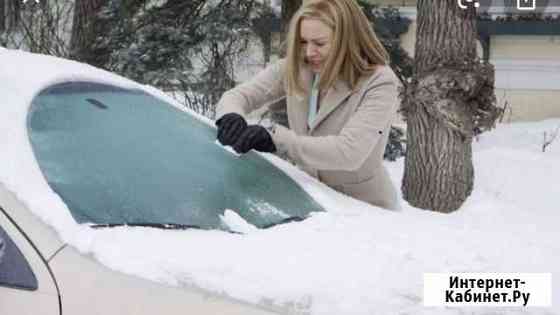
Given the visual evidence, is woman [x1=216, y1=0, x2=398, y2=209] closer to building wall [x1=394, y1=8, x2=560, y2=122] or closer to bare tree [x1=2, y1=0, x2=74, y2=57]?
bare tree [x1=2, y1=0, x2=74, y2=57]

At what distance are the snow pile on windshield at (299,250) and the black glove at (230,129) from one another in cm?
31

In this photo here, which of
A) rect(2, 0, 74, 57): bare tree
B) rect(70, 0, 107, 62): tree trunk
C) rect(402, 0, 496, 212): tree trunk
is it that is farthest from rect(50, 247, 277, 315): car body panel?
rect(2, 0, 74, 57): bare tree

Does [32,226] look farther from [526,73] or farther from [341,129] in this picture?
[526,73]

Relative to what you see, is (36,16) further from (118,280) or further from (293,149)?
(118,280)

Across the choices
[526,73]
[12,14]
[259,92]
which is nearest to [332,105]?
[259,92]

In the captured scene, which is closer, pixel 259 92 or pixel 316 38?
pixel 316 38

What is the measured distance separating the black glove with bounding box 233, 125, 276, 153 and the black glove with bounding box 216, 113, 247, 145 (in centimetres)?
2

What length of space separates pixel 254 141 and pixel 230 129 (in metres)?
0.09

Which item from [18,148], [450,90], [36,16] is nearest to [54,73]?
[18,148]

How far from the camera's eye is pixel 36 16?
31.8ft

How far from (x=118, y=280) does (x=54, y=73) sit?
98cm

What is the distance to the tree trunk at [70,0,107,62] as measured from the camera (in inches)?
351

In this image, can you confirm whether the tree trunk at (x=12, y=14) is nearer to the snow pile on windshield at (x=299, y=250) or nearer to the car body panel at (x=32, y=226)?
the snow pile on windshield at (x=299, y=250)

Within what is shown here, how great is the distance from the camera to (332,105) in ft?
9.66
